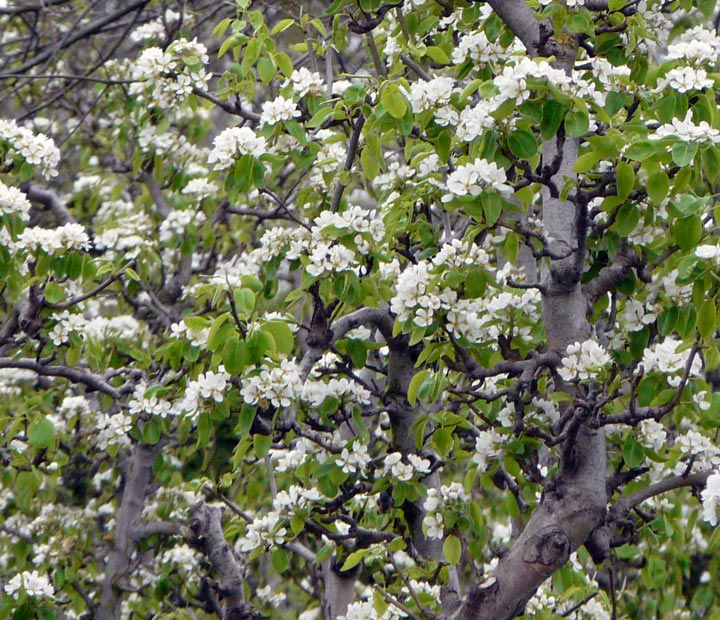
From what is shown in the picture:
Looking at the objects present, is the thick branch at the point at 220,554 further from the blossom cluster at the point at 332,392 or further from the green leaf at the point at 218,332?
the green leaf at the point at 218,332

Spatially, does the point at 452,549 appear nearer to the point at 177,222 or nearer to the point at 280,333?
the point at 280,333

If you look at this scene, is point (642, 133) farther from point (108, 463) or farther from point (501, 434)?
point (108, 463)

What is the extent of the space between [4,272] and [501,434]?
2145 mm

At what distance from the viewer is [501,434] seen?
11.4 feet

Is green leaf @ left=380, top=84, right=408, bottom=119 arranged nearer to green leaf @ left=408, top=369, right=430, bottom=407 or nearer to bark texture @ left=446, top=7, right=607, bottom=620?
bark texture @ left=446, top=7, right=607, bottom=620

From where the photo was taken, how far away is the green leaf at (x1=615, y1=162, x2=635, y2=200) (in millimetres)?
2938

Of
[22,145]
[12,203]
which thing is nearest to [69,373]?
[12,203]

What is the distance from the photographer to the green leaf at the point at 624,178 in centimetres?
294

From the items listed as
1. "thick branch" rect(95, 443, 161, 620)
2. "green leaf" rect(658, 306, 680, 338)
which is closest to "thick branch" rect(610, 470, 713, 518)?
"green leaf" rect(658, 306, 680, 338)

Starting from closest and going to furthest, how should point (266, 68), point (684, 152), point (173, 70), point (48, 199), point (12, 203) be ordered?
point (684, 152) < point (266, 68) < point (12, 203) < point (173, 70) < point (48, 199)

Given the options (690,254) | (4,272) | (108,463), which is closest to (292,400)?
(690,254)

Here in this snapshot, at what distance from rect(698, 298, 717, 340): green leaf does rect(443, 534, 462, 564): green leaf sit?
1.18 meters

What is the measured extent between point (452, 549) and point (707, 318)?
123 cm

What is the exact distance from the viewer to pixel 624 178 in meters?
2.94
